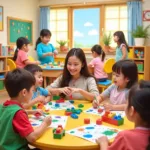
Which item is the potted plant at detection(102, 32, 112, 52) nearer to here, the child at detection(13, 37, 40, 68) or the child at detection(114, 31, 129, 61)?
the child at detection(114, 31, 129, 61)

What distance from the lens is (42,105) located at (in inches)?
78.2

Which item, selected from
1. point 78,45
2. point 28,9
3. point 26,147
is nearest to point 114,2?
point 78,45

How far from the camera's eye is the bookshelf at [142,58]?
595 centimetres

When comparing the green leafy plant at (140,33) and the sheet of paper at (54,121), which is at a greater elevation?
the green leafy plant at (140,33)

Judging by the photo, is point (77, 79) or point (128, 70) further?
point (77, 79)

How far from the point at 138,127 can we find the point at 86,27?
6226 millimetres

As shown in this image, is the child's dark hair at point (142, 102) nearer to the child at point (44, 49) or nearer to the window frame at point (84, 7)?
the child at point (44, 49)

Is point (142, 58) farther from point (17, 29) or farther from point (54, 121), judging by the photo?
point (54, 121)

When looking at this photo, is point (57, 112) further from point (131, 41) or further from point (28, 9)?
point (28, 9)

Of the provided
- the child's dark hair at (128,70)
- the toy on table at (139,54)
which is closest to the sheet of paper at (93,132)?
the child's dark hair at (128,70)

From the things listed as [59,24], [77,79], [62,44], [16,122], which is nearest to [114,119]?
[16,122]

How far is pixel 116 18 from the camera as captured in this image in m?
6.70

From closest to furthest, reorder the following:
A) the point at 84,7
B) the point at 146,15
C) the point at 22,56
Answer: the point at 22,56, the point at 146,15, the point at 84,7

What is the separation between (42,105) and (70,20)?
18.1 feet
